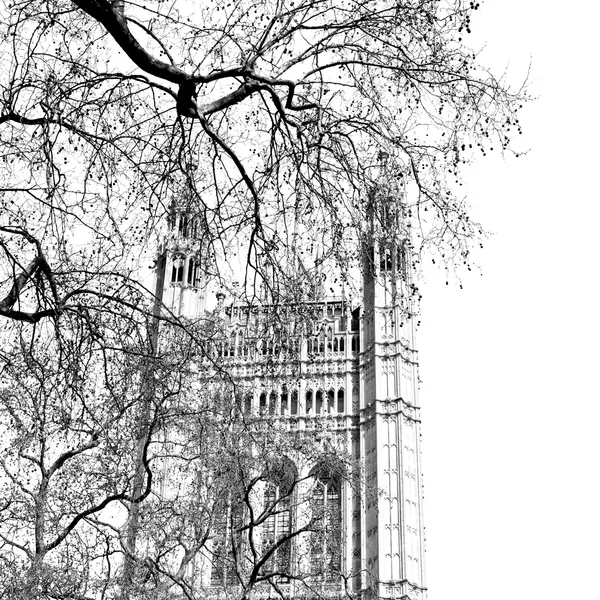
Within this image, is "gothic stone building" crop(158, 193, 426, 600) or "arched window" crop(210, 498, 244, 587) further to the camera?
"gothic stone building" crop(158, 193, 426, 600)

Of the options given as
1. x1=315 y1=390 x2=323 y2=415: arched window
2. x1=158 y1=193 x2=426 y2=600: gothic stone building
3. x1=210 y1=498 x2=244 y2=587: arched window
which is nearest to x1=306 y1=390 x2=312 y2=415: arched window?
x1=158 y1=193 x2=426 y2=600: gothic stone building

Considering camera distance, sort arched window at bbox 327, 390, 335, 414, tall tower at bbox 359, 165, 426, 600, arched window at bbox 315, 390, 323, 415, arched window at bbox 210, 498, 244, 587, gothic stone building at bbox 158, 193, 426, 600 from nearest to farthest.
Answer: arched window at bbox 210, 498, 244, 587 → tall tower at bbox 359, 165, 426, 600 → gothic stone building at bbox 158, 193, 426, 600 → arched window at bbox 315, 390, 323, 415 → arched window at bbox 327, 390, 335, 414

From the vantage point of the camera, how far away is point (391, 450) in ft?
155

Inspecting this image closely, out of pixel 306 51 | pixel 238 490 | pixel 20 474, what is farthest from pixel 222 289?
pixel 238 490

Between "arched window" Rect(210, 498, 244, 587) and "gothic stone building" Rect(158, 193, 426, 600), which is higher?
"gothic stone building" Rect(158, 193, 426, 600)

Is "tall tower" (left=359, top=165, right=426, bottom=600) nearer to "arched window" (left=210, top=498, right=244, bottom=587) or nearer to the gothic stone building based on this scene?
the gothic stone building

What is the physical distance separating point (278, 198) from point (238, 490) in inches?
392

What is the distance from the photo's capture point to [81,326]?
9.92 metres

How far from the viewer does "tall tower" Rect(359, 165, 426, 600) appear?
145 feet

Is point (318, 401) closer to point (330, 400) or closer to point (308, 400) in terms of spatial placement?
point (308, 400)

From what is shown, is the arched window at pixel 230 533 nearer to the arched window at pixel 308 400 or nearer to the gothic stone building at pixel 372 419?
the gothic stone building at pixel 372 419

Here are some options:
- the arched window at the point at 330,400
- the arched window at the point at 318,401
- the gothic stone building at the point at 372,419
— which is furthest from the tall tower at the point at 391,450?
the arched window at the point at 318,401

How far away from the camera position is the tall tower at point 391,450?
44125 mm

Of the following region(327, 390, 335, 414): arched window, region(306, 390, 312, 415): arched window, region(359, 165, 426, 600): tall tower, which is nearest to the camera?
region(359, 165, 426, 600): tall tower
